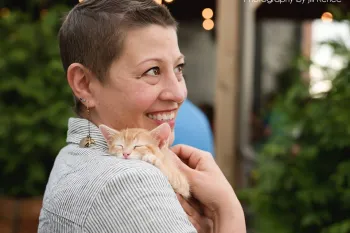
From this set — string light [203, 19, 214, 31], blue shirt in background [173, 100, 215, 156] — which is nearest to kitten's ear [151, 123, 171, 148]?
blue shirt in background [173, 100, 215, 156]

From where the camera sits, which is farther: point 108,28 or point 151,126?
point 151,126

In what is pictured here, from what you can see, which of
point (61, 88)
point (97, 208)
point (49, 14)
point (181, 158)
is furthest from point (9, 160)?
point (97, 208)

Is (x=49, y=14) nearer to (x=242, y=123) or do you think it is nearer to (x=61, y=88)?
(x=61, y=88)

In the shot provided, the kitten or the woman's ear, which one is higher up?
the woman's ear

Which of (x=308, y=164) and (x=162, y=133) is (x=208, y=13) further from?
(x=162, y=133)

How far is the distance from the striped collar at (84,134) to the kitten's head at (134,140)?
0.02 m

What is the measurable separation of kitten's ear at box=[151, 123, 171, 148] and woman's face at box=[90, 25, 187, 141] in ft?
0.17

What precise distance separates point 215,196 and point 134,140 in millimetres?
307

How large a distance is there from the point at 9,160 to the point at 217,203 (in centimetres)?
356

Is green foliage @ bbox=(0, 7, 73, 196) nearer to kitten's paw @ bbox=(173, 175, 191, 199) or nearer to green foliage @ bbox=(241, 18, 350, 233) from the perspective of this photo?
green foliage @ bbox=(241, 18, 350, 233)

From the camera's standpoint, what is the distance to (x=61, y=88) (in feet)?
15.2

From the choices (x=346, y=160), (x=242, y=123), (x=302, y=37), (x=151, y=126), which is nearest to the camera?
(x=151, y=126)

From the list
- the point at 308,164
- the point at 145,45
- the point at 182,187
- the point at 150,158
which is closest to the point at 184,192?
the point at 182,187

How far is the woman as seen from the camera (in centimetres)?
114
